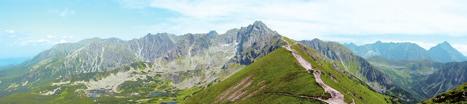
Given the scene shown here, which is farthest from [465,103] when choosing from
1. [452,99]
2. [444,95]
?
[444,95]

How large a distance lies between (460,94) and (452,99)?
5.32m

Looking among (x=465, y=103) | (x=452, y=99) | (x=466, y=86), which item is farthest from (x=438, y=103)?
(x=466, y=86)

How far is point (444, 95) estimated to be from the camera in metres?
187

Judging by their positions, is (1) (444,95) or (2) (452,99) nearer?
(2) (452,99)

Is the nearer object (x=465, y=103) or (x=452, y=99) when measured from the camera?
(x=465, y=103)

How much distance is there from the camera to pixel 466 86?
195125mm

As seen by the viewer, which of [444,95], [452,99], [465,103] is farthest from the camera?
[444,95]

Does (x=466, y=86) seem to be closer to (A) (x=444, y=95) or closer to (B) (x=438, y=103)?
(A) (x=444, y=95)

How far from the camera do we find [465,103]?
15962cm

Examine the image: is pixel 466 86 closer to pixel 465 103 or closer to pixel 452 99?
pixel 452 99

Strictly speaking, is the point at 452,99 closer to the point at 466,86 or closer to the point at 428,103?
the point at 428,103

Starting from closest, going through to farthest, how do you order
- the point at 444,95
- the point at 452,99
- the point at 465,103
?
the point at 465,103 < the point at 452,99 < the point at 444,95

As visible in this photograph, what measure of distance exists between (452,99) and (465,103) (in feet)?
49.5

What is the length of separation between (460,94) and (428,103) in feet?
39.6
